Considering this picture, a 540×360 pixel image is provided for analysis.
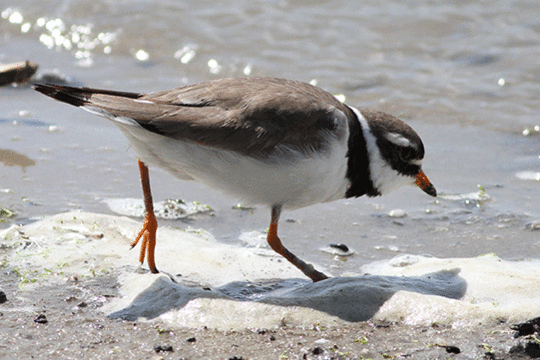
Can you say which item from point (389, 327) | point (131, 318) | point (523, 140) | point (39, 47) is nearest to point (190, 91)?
point (131, 318)

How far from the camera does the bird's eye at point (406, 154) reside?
5156 millimetres

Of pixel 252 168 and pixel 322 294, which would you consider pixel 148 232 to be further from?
pixel 322 294

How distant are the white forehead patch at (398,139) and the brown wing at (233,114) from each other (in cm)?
46

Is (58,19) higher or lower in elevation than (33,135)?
higher

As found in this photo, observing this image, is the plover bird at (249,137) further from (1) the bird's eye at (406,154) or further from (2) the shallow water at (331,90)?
(2) the shallow water at (331,90)

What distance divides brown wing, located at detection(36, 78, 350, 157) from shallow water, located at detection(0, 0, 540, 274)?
1247 millimetres

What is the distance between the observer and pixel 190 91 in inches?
187

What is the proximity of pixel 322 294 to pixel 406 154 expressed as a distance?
1.50 meters

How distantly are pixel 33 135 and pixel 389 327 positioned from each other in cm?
520

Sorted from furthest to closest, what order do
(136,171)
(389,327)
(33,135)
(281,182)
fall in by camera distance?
1. (33,135)
2. (136,171)
3. (281,182)
4. (389,327)

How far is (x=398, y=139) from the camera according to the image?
5.09 m

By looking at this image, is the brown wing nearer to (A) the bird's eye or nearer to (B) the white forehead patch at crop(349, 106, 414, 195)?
(B) the white forehead patch at crop(349, 106, 414, 195)

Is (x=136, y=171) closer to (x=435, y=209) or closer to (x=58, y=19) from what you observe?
(x=435, y=209)

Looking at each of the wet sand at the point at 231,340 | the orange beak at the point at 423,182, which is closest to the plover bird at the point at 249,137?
the orange beak at the point at 423,182
